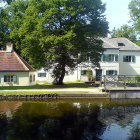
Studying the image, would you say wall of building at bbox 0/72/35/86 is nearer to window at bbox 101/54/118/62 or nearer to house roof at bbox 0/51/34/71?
house roof at bbox 0/51/34/71

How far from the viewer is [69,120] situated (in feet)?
69.7

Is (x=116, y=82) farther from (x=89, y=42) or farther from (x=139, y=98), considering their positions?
(x=89, y=42)

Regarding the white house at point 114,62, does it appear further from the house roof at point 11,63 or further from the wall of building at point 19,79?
the house roof at point 11,63

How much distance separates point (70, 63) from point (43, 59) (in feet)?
13.8

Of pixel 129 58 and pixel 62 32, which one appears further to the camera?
pixel 129 58

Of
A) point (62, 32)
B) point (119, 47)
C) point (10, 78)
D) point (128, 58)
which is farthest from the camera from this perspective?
point (128, 58)

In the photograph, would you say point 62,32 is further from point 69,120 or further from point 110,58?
point 69,120

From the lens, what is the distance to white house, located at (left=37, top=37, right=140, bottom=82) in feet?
188

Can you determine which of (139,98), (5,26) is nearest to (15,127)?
(139,98)

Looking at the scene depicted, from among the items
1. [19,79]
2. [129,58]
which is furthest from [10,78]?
[129,58]

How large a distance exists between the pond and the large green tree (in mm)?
12425

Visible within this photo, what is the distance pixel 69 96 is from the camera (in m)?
33.8

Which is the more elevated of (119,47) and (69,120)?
(119,47)

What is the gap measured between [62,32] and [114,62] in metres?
17.7
